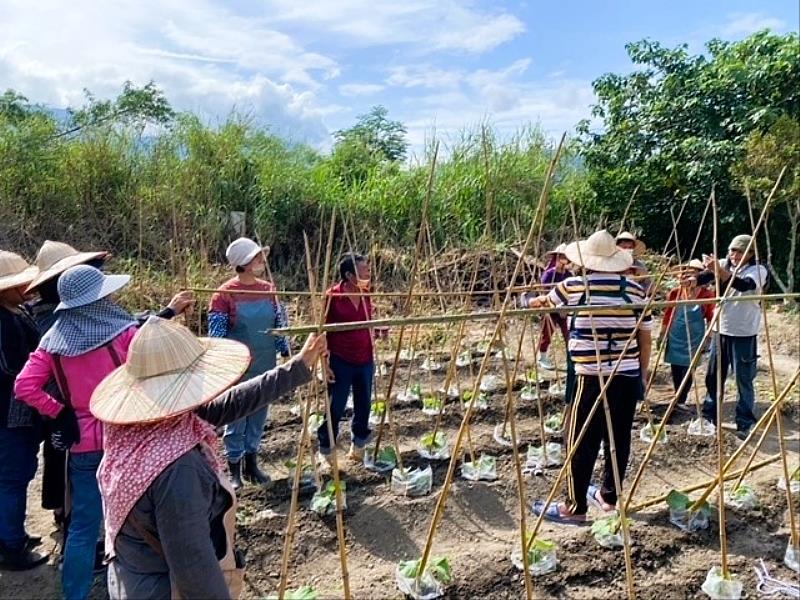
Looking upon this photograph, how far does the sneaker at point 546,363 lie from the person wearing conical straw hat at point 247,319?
3322mm

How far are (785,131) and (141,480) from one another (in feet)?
28.2

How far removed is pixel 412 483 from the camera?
3828 mm

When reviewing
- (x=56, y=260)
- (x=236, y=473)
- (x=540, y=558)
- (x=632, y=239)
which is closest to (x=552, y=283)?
(x=632, y=239)

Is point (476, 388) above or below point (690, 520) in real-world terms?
above

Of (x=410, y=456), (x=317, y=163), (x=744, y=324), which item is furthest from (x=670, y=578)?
(x=317, y=163)

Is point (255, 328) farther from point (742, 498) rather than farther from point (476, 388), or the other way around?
point (742, 498)

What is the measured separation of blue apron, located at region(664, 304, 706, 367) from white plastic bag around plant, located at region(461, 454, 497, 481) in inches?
72.8

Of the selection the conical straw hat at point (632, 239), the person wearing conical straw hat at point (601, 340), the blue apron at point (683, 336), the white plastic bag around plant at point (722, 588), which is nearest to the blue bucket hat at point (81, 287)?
the person wearing conical straw hat at point (601, 340)

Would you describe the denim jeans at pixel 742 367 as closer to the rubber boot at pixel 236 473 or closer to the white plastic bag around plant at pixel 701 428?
the white plastic bag around plant at pixel 701 428

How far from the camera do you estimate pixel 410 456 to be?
14.4 feet

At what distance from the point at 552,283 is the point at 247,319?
1.92m

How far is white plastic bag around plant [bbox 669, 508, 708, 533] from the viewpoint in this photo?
130 inches

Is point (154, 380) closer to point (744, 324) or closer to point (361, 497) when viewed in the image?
point (361, 497)

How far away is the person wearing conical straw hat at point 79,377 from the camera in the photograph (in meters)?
2.38
